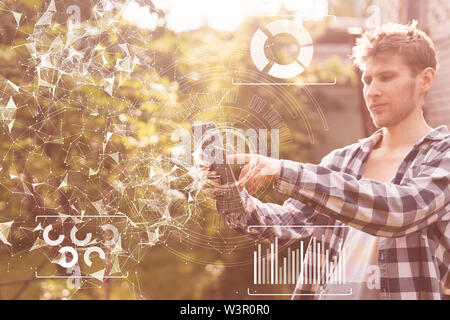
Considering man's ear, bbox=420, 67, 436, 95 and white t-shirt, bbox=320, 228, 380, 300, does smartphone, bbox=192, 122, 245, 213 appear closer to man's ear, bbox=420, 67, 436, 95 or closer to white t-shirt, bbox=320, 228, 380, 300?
white t-shirt, bbox=320, 228, 380, 300

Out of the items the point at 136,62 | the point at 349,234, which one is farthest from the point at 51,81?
the point at 349,234

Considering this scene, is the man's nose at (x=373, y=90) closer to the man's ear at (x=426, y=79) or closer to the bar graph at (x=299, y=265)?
the man's ear at (x=426, y=79)

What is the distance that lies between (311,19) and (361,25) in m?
0.20

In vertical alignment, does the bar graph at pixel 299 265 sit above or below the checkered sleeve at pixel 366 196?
below

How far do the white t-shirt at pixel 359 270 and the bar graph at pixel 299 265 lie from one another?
14 mm

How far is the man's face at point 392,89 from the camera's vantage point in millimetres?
1252

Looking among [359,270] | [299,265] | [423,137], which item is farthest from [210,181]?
[423,137]

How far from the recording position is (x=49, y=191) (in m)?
1.41

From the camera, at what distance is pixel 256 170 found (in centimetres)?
109

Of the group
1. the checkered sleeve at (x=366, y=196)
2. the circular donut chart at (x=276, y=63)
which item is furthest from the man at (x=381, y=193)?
the circular donut chart at (x=276, y=63)

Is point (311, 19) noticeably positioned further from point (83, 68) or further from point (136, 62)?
point (83, 68)

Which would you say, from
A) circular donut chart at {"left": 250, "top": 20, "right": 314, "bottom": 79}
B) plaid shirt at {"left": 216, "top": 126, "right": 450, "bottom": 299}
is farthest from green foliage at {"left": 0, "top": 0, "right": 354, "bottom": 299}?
plaid shirt at {"left": 216, "top": 126, "right": 450, "bottom": 299}

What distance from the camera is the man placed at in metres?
1.04

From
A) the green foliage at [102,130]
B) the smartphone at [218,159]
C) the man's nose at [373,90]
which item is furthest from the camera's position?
the green foliage at [102,130]
